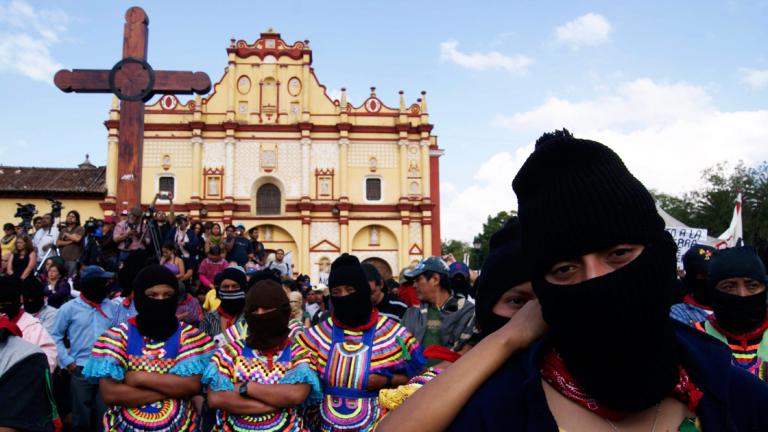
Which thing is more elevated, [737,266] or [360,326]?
[737,266]

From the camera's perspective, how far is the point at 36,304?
599 centimetres

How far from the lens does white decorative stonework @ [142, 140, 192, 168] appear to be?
1200 inches

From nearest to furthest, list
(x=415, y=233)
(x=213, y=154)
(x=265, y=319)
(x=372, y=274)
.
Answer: (x=265, y=319) → (x=372, y=274) → (x=213, y=154) → (x=415, y=233)

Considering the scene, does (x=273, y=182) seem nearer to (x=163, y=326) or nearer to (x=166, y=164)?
(x=166, y=164)

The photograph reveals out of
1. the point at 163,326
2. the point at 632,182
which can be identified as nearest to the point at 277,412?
the point at 163,326

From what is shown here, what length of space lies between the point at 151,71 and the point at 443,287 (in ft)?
16.7

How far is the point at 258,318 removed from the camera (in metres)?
3.61

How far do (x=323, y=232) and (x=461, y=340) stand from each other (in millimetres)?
28779

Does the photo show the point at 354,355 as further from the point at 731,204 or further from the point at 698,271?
the point at 731,204

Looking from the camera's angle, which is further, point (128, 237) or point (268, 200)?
point (268, 200)

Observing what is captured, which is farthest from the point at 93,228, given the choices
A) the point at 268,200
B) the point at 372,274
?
the point at 268,200

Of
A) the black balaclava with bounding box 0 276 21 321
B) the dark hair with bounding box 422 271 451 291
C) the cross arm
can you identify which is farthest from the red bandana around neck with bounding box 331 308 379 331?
the cross arm

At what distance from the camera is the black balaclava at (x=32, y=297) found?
5926 millimetres

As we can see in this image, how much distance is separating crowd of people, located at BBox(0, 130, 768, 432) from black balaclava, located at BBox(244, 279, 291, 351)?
11 millimetres
